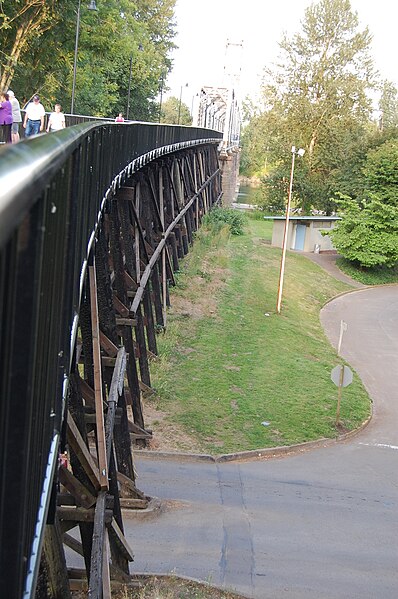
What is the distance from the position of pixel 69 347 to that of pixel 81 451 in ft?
8.60

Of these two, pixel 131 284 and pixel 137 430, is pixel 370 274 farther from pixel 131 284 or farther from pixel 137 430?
pixel 131 284

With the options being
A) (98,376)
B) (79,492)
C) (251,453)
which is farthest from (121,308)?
(79,492)

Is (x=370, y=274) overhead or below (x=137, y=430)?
below

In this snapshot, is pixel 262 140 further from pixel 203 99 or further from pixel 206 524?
pixel 206 524

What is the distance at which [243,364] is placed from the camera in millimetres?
23859

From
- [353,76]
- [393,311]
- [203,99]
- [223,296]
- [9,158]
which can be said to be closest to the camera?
[9,158]

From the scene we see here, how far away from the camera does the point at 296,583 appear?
455 inches

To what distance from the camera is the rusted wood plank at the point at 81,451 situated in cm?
745

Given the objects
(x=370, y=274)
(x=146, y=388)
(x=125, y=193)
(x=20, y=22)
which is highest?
(x=20, y=22)

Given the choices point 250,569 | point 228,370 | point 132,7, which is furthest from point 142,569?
point 132,7

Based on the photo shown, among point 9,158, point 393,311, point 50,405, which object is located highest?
point 9,158

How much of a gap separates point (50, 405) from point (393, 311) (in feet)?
115

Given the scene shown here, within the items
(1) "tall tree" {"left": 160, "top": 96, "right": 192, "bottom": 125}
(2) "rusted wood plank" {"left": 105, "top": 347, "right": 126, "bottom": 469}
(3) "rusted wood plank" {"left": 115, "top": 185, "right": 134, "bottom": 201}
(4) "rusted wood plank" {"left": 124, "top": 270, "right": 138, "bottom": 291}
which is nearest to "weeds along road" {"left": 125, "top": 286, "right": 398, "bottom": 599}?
(2) "rusted wood plank" {"left": 105, "top": 347, "right": 126, "bottom": 469}

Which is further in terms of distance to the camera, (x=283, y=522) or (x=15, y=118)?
(x=15, y=118)
